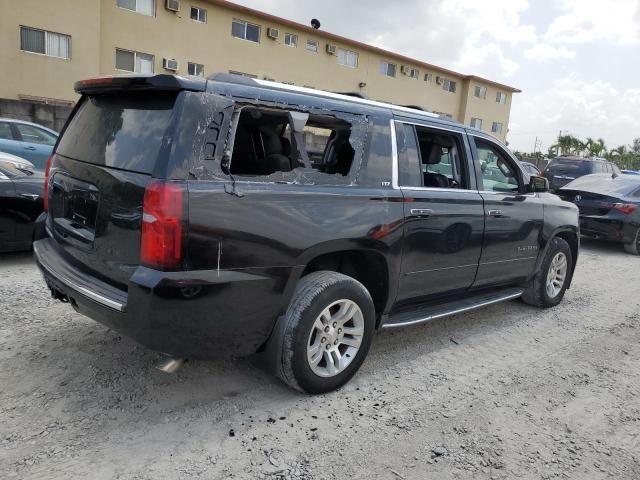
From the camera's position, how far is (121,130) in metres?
3.02

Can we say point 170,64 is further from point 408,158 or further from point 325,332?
point 325,332

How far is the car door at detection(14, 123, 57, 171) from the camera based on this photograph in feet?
34.9

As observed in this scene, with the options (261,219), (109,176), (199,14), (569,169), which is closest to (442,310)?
(261,219)

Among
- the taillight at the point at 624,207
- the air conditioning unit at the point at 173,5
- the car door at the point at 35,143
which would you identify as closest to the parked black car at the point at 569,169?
the taillight at the point at 624,207

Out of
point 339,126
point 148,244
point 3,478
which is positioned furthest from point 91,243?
point 339,126

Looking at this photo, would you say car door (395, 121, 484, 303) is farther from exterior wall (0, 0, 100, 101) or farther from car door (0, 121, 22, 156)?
exterior wall (0, 0, 100, 101)

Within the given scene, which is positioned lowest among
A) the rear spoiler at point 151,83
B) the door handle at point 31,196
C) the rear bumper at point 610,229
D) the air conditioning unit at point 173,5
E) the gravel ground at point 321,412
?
the gravel ground at point 321,412

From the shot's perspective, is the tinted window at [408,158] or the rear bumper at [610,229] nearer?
the tinted window at [408,158]

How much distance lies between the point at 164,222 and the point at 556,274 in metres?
4.68

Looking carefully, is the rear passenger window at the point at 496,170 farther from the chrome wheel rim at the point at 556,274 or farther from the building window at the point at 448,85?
the building window at the point at 448,85

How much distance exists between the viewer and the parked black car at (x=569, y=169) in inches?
634

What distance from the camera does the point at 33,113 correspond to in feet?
50.1

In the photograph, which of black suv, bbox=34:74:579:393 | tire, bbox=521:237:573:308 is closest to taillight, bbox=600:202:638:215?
tire, bbox=521:237:573:308

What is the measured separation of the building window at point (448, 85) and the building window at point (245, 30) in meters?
15.3
